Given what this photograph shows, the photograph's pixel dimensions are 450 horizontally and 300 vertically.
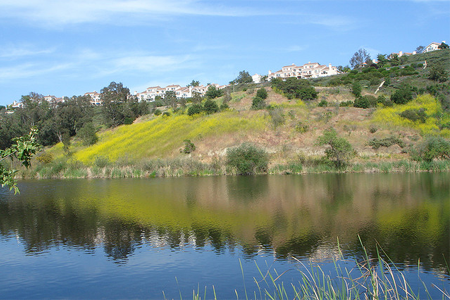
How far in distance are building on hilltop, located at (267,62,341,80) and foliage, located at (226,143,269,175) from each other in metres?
87.0

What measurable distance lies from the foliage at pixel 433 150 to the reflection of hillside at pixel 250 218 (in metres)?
9.70

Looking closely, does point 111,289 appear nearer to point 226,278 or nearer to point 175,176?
point 226,278

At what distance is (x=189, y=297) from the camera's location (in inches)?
386

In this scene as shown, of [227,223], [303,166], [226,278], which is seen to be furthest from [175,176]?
[226,278]

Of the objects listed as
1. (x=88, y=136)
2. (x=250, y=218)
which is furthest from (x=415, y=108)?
(x=88, y=136)

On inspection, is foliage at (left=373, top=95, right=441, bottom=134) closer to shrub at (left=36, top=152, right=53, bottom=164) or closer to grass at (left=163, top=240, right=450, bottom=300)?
shrub at (left=36, top=152, right=53, bottom=164)

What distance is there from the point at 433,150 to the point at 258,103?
2634cm

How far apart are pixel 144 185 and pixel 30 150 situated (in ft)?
88.1

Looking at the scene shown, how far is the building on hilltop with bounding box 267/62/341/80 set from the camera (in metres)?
128

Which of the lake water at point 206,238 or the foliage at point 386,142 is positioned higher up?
the foliage at point 386,142

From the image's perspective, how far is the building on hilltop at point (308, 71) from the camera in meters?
128

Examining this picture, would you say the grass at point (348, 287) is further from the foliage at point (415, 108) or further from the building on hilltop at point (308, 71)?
the building on hilltop at point (308, 71)

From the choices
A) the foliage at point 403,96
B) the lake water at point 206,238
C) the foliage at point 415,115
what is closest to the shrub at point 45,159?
the lake water at point 206,238

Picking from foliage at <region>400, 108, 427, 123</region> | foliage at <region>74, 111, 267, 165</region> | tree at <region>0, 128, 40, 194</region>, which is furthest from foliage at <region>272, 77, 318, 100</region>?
tree at <region>0, 128, 40, 194</region>
